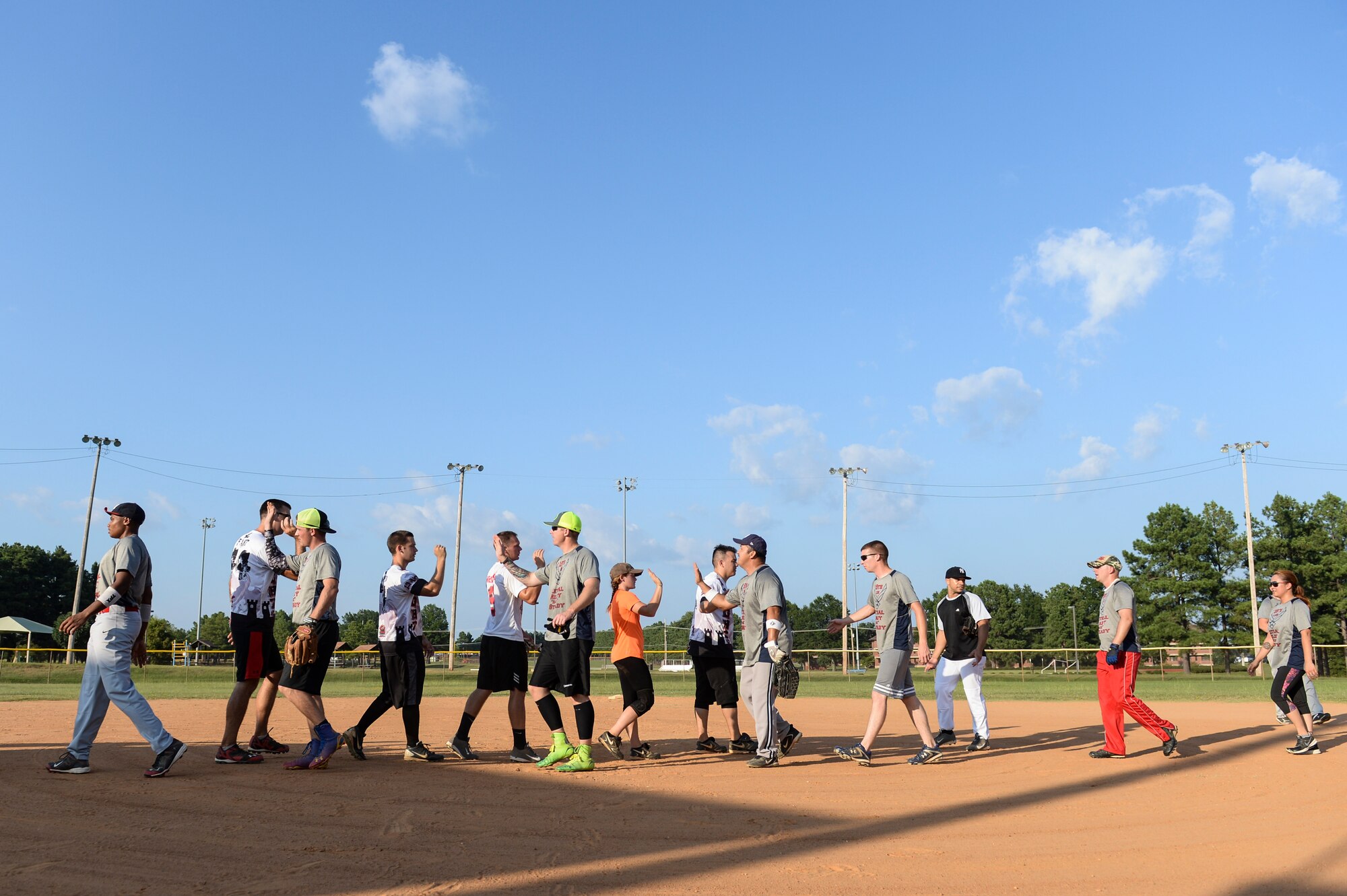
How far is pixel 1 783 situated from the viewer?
6.91 meters

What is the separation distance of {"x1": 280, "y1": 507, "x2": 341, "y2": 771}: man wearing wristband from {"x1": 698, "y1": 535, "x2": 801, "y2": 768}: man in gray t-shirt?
3.41 metres

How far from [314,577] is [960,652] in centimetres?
681

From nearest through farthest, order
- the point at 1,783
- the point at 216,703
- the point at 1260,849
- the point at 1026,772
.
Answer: the point at 1260,849 → the point at 1,783 → the point at 1026,772 → the point at 216,703

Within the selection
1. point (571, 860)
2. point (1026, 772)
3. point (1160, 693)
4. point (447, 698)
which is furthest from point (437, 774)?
point (1160, 693)

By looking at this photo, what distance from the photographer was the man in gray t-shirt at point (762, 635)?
8375 millimetres

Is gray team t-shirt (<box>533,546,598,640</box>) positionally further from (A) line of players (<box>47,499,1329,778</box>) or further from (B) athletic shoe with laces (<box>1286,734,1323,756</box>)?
(B) athletic shoe with laces (<box>1286,734,1323,756</box>)

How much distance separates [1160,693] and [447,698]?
19.4 meters

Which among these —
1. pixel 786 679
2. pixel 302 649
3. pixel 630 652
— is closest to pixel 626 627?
pixel 630 652

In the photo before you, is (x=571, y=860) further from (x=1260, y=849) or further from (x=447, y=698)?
(x=447, y=698)

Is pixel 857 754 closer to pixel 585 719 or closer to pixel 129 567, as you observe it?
pixel 585 719

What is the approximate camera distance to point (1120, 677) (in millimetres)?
9062

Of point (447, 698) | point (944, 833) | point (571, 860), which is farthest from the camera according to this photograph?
point (447, 698)

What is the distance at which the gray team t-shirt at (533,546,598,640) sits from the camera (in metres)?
7.95

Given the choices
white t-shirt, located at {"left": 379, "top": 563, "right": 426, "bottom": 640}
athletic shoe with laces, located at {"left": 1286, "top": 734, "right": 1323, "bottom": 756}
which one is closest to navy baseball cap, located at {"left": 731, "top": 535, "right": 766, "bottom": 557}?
white t-shirt, located at {"left": 379, "top": 563, "right": 426, "bottom": 640}
